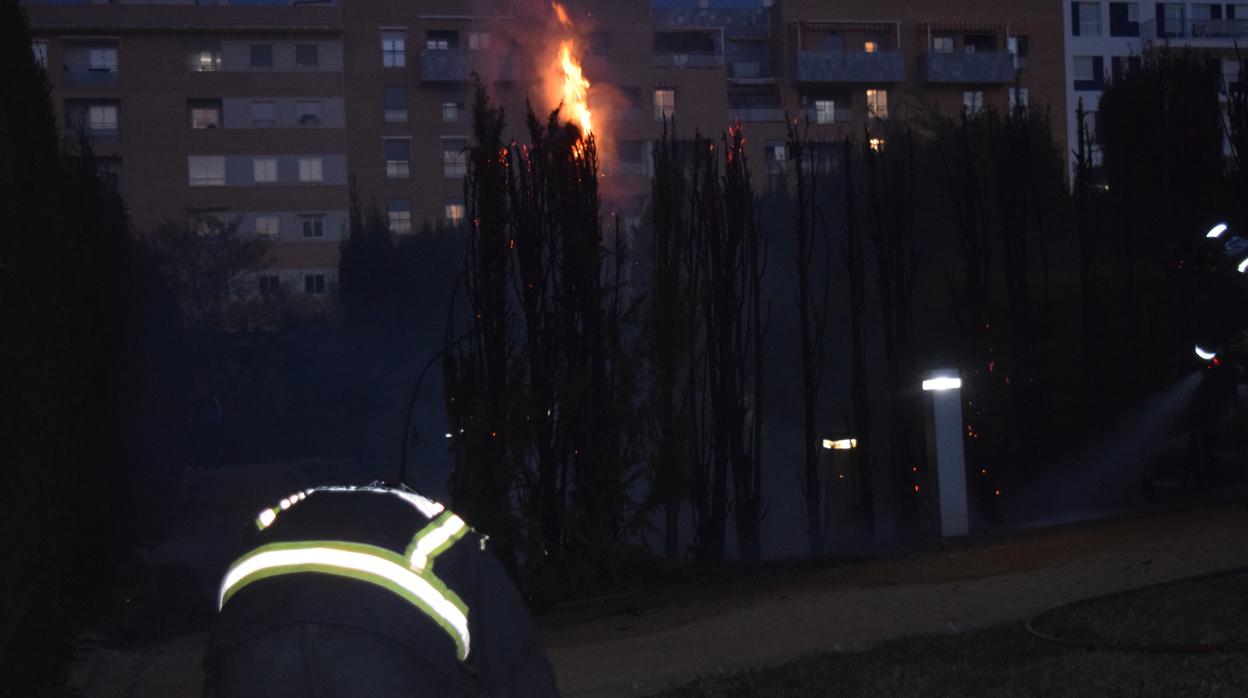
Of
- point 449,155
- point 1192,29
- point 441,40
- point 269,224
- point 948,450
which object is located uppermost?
point 441,40

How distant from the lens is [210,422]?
120ft

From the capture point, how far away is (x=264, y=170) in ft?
169

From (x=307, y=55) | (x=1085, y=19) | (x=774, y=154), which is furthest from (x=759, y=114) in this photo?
(x=307, y=55)

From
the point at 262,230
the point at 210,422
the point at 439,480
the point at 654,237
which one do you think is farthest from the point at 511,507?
the point at 262,230

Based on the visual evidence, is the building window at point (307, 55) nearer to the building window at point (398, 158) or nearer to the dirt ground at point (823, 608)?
the building window at point (398, 158)

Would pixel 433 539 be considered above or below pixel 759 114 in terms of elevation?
below

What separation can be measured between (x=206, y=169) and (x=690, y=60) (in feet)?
64.3

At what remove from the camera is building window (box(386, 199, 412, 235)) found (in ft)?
169

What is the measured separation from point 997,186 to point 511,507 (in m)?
7.35

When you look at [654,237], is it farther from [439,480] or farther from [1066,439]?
[439,480]

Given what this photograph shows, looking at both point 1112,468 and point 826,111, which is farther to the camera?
point 826,111

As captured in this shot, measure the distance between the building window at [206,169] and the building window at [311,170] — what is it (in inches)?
120

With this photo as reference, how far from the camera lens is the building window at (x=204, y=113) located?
51.1m

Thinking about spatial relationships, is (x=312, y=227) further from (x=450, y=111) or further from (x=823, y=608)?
(x=823, y=608)
